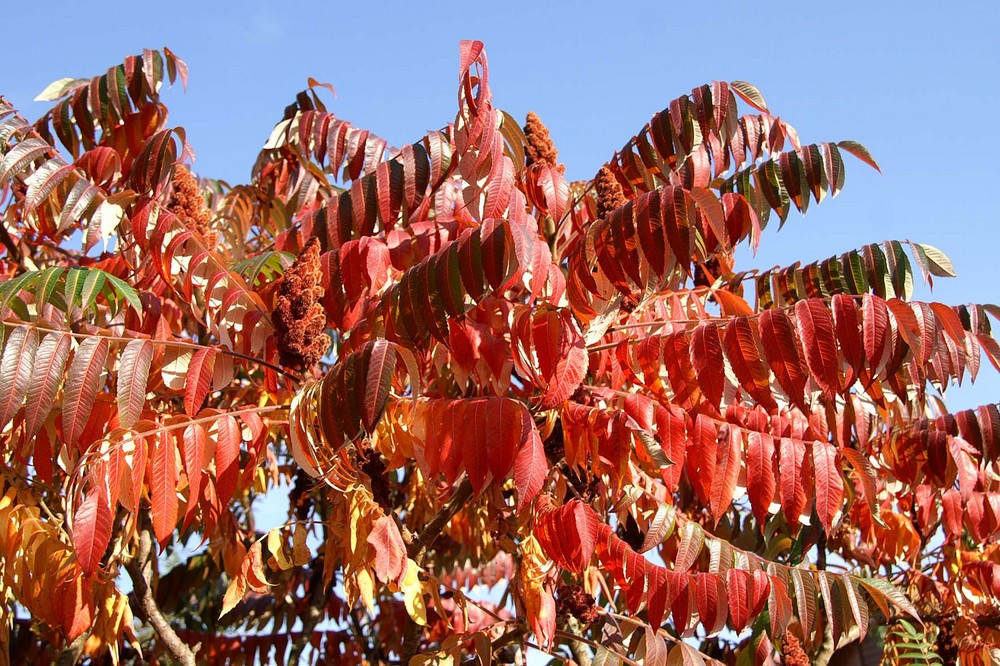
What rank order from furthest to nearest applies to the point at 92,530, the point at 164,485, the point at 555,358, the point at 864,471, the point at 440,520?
the point at 440,520, the point at 864,471, the point at 555,358, the point at 164,485, the point at 92,530

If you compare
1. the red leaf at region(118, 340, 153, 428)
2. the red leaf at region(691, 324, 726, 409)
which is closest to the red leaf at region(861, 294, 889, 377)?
Result: the red leaf at region(691, 324, 726, 409)

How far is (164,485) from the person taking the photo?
9.04 ft

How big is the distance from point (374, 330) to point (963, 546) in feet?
13.1

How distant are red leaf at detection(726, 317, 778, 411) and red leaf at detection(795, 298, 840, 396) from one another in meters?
0.13

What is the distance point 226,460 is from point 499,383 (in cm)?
91

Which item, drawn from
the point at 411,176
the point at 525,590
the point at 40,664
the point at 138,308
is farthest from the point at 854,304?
the point at 40,664

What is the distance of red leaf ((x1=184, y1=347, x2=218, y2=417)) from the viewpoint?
3000mm

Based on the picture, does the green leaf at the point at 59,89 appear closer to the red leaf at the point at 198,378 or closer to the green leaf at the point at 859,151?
the red leaf at the point at 198,378

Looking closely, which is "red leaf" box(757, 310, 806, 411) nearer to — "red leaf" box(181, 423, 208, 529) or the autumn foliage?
the autumn foliage

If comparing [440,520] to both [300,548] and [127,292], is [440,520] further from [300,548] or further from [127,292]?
[127,292]

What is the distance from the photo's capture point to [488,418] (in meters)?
2.84

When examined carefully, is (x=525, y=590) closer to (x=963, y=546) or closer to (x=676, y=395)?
(x=676, y=395)

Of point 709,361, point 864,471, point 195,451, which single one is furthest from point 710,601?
point 195,451

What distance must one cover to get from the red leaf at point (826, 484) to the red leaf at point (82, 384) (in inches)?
86.6
